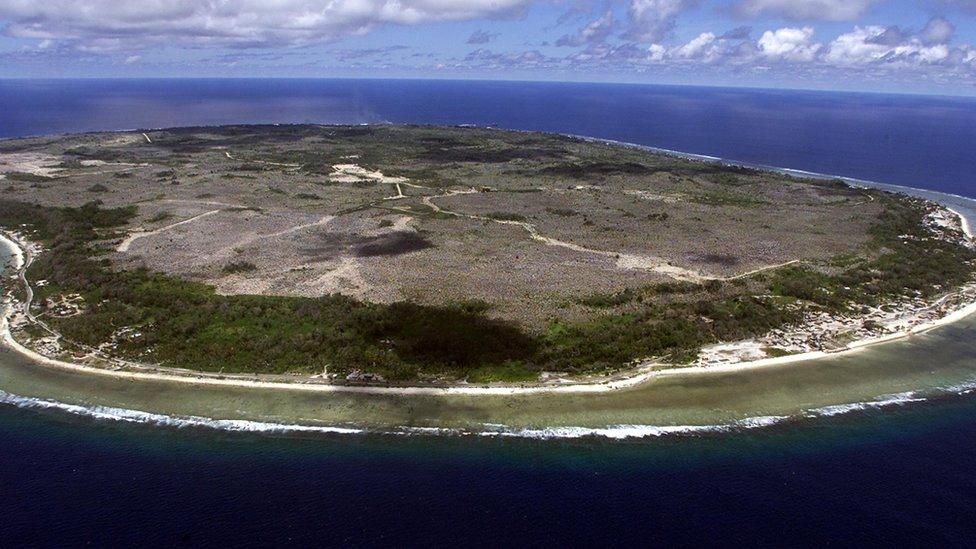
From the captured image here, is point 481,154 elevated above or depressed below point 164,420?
above

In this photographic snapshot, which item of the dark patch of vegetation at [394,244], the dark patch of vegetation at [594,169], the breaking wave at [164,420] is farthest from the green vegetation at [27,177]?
the dark patch of vegetation at [594,169]

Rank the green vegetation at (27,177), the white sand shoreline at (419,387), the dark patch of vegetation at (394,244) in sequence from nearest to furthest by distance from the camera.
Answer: the white sand shoreline at (419,387), the dark patch of vegetation at (394,244), the green vegetation at (27,177)

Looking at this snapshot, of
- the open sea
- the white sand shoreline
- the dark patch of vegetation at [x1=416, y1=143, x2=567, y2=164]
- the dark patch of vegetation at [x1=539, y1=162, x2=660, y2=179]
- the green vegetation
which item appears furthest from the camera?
the dark patch of vegetation at [x1=416, y1=143, x2=567, y2=164]

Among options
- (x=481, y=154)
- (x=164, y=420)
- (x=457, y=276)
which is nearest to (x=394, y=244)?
(x=457, y=276)

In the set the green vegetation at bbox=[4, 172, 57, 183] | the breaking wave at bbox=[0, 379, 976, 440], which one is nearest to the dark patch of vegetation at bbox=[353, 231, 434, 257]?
the breaking wave at bbox=[0, 379, 976, 440]

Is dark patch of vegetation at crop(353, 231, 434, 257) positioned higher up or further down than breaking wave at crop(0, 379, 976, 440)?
higher up

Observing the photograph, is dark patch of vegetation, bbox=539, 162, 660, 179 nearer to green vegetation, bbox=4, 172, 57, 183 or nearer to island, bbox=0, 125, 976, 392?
island, bbox=0, 125, 976, 392

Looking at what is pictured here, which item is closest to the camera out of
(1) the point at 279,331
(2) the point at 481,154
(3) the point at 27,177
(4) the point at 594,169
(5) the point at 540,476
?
(5) the point at 540,476

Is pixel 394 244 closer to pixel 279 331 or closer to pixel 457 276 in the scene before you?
pixel 457 276

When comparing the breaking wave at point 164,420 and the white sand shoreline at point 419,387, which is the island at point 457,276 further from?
the breaking wave at point 164,420
